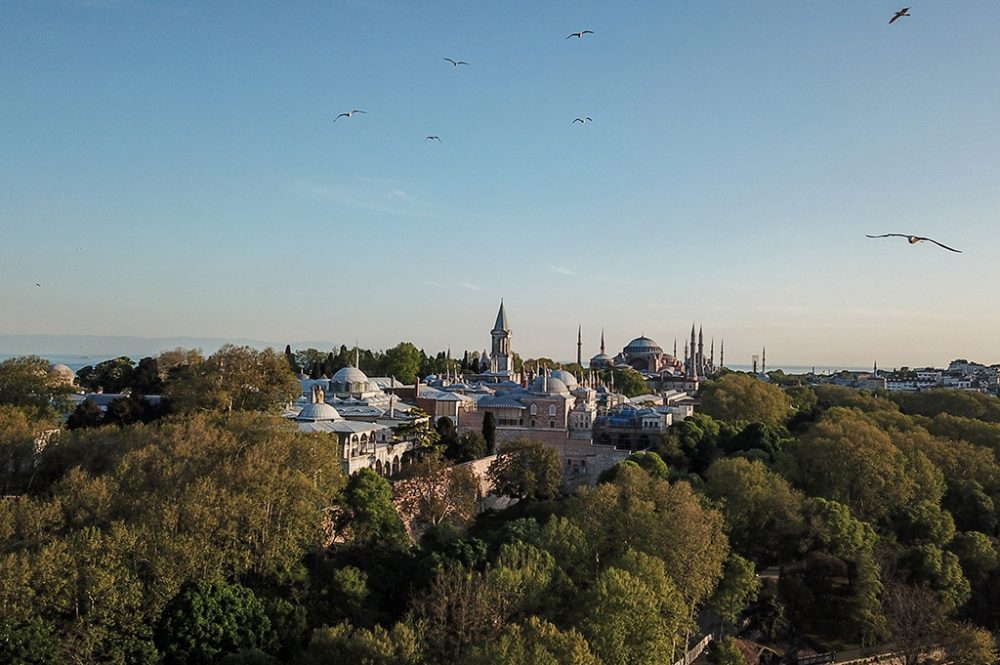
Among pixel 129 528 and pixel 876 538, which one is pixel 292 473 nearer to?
pixel 129 528

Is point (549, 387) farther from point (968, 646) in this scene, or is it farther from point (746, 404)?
point (968, 646)

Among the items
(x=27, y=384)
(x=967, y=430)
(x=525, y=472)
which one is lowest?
(x=525, y=472)

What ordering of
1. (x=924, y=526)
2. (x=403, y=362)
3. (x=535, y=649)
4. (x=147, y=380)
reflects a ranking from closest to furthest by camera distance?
(x=535, y=649) → (x=924, y=526) → (x=147, y=380) → (x=403, y=362)

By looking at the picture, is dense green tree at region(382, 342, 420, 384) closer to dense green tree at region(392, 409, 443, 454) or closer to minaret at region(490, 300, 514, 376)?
minaret at region(490, 300, 514, 376)

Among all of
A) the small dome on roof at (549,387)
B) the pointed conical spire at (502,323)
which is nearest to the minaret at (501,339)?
the pointed conical spire at (502,323)

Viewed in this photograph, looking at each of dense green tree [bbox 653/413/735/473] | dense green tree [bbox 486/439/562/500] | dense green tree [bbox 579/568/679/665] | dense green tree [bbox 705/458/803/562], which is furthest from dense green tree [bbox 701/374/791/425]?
dense green tree [bbox 579/568/679/665]

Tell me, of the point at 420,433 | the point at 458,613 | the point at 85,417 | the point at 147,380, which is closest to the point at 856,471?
the point at 420,433

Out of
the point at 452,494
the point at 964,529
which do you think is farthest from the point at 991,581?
the point at 452,494
